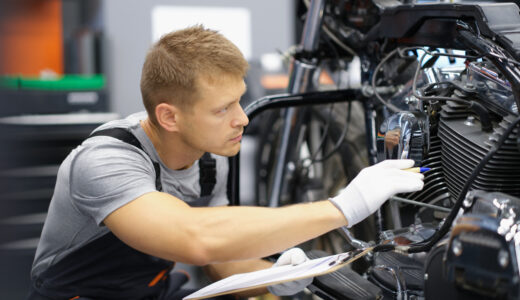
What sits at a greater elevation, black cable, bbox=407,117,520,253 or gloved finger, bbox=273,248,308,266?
black cable, bbox=407,117,520,253

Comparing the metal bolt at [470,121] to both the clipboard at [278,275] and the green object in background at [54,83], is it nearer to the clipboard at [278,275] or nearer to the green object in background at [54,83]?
the clipboard at [278,275]

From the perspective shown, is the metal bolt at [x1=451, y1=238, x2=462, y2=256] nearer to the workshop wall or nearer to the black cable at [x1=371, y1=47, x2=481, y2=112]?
the black cable at [x1=371, y1=47, x2=481, y2=112]

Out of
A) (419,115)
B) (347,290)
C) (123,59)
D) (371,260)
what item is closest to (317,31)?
(419,115)

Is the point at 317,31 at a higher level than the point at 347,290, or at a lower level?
higher

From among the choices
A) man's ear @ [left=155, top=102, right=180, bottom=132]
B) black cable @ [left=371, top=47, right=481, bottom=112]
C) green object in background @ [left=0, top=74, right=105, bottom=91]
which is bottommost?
green object in background @ [left=0, top=74, right=105, bottom=91]

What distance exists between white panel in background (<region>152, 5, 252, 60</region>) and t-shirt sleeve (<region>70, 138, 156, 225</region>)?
9.36ft

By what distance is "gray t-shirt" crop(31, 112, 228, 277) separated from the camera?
0.98m

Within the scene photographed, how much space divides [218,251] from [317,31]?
2.67ft

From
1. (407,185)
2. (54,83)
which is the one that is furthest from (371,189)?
(54,83)

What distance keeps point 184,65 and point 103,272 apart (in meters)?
0.50

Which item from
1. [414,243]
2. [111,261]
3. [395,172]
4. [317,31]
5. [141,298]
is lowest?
[141,298]

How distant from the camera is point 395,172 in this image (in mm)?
942

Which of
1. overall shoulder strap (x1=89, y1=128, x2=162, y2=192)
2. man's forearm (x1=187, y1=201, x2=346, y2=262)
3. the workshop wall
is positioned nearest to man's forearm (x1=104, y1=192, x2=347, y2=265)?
man's forearm (x1=187, y1=201, x2=346, y2=262)

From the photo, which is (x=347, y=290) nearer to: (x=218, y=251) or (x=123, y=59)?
(x=218, y=251)
